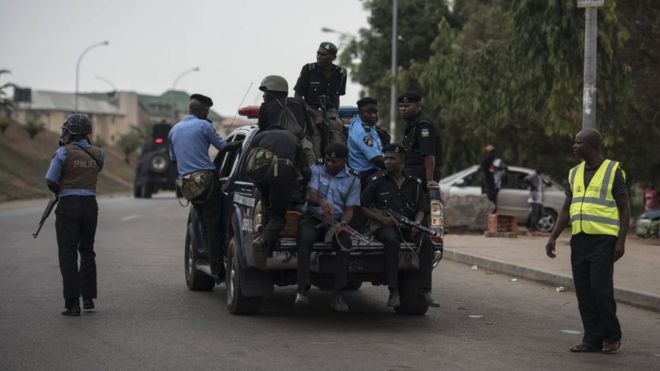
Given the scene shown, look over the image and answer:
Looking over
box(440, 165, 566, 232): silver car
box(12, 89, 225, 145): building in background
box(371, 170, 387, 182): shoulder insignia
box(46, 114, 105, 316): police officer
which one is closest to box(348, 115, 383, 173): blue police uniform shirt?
box(371, 170, 387, 182): shoulder insignia

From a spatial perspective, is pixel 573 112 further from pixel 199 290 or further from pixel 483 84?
pixel 199 290

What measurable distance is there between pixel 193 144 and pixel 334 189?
6.93ft

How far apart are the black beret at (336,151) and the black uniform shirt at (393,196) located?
0.41 meters

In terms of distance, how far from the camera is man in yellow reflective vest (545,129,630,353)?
29.8 feet

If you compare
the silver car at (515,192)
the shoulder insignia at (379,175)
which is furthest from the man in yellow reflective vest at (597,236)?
the silver car at (515,192)

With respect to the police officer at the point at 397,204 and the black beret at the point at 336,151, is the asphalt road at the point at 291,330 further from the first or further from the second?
the black beret at the point at 336,151

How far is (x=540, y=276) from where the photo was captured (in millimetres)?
15586

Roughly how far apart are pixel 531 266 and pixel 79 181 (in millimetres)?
7588

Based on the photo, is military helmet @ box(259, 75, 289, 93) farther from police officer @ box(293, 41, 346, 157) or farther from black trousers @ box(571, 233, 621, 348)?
black trousers @ box(571, 233, 621, 348)

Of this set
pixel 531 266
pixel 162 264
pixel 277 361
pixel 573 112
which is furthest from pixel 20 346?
pixel 573 112

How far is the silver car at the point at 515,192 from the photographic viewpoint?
27025mm

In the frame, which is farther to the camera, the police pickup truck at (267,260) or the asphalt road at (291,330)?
the police pickup truck at (267,260)

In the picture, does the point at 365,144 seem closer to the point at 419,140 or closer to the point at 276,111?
the point at 419,140

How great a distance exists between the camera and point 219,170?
12.9 metres
